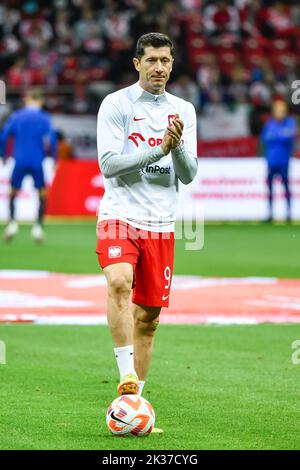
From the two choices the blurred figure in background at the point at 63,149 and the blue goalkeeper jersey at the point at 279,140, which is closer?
the blue goalkeeper jersey at the point at 279,140

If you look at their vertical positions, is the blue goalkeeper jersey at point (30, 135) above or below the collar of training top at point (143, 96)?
below

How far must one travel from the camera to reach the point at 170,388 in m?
8.40

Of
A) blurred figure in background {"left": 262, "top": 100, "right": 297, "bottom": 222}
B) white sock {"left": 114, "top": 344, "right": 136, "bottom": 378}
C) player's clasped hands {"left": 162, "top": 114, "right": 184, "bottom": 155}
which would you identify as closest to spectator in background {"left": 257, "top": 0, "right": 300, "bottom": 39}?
blurred figure in background {"left": 262, "top": 100, "right": 297, "bottom": 222}

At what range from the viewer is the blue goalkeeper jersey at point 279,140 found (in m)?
24.9

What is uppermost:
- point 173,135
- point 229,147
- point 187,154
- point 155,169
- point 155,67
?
point 155,67

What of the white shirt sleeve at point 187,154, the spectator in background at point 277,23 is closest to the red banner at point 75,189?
the spectator in background at point 277,23

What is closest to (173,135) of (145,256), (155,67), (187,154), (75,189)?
(187,154)

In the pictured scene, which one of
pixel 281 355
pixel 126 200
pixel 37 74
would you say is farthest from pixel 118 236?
pixel 37 74

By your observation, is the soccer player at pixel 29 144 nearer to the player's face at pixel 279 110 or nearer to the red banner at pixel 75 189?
the red banner at pixel 75 189

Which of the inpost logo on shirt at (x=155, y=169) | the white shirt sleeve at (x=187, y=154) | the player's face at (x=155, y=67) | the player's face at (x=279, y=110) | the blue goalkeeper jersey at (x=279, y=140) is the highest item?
the player's face at (x=155, y=67)

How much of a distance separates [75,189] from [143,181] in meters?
19.4

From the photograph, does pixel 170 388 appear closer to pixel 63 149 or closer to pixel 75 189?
pixel 75 189

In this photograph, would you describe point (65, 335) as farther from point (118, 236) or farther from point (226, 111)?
point (226, 111)

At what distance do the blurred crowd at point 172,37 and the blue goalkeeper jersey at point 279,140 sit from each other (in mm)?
2593
